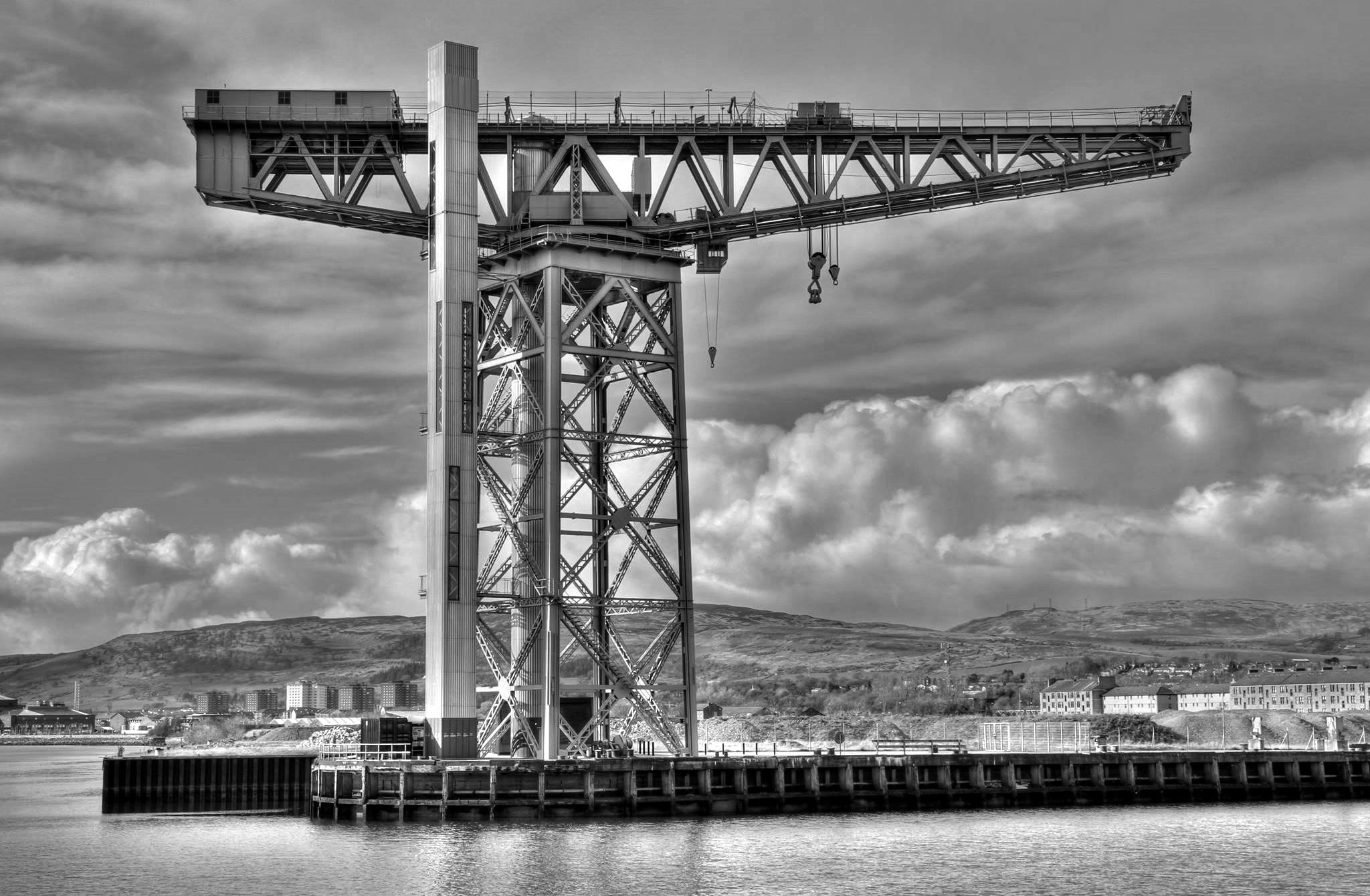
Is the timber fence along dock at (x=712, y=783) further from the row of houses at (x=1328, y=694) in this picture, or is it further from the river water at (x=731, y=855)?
the row of houses at (x=1328, y=694)

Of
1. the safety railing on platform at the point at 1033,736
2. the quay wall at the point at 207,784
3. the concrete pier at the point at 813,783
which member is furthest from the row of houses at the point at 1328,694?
the quay wall at the point at 207,784

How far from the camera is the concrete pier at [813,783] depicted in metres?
61.1

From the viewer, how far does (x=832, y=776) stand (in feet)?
222

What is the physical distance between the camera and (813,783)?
66.1 metres

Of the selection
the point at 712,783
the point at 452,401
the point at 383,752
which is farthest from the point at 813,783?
the point at 452,401

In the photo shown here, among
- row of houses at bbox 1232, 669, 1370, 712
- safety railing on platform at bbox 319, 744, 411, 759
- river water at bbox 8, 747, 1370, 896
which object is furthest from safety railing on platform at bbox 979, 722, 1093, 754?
row of houses at bbox 1232, 669, 1370, 712

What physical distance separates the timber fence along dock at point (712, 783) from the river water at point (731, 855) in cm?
120

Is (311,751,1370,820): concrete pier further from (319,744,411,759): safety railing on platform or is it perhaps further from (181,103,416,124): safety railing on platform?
(181,103,416,124): safety railing on platform

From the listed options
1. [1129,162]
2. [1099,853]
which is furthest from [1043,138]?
[1099,853]

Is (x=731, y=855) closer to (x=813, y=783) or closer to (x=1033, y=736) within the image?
(x=813, y=783)

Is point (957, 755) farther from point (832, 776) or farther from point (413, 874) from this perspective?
point (413, 874)

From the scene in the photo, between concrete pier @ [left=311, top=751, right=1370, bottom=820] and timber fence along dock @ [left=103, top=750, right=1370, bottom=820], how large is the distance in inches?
2.2

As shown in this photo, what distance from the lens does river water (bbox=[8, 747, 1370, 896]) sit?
48531 mm

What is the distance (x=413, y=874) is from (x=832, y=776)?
73.9ft
